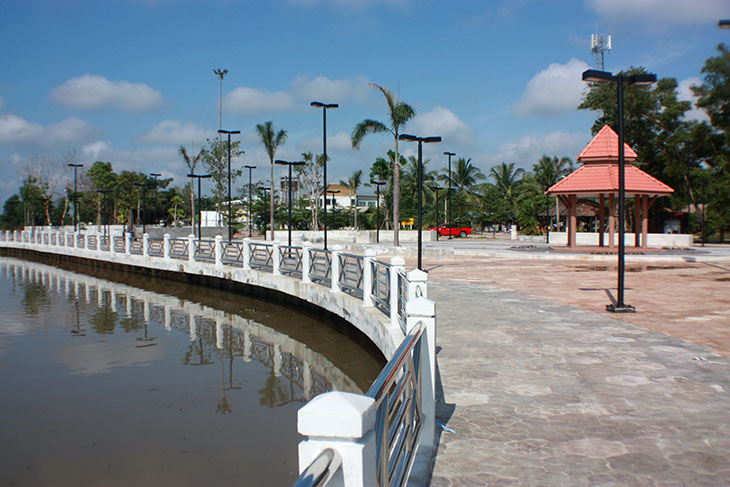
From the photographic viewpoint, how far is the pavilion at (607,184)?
1101 inches

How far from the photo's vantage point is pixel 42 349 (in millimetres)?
13758

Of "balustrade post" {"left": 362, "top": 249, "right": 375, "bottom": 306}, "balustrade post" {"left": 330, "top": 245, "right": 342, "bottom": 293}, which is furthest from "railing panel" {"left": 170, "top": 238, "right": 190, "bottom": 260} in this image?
"balustrade post" {"left": 362, "top": 249, "right": 375, "bottom": 306}

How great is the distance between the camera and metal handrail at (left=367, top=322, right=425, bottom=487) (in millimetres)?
2986

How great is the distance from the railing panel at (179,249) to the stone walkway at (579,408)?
1851 centimetres

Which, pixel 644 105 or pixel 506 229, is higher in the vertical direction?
pixel 644 105

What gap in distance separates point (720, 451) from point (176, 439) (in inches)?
260

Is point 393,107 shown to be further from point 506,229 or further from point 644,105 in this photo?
point 506,229

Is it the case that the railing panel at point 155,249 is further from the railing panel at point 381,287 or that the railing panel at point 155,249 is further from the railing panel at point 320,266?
the railing panel at point 381,287

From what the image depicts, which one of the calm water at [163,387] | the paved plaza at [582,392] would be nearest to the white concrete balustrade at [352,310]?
the paved plaza at [582,392]

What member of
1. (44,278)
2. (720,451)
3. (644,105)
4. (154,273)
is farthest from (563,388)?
(644,105)

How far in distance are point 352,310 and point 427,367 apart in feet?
24.1

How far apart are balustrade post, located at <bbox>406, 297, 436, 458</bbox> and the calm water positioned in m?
2.80

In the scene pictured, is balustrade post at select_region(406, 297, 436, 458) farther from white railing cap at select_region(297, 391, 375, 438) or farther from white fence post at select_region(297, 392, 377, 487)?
white railing cap at select_region(297, 391, 375, 438)

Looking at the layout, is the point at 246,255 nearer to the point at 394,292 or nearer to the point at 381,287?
the point at 381,287
